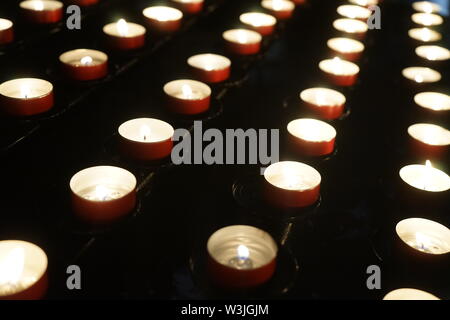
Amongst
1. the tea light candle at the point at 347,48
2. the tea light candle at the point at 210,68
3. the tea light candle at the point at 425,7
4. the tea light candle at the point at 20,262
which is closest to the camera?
the tea light candle at the point at 20,262

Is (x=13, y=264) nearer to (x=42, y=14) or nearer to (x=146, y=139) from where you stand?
(x=146, y=139)

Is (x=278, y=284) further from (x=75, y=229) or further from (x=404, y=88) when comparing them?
(x=404, y=88)

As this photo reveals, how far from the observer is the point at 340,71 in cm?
213

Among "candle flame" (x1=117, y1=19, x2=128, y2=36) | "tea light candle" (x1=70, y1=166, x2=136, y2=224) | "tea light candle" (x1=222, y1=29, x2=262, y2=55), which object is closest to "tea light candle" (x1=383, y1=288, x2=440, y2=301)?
"tea light candle" (x1=70, y1=166, x2=136, y2=224)

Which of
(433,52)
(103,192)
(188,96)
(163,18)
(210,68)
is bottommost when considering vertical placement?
(103,192)

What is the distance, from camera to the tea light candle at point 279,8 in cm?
259

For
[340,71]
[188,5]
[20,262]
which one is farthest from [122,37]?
[20,262]

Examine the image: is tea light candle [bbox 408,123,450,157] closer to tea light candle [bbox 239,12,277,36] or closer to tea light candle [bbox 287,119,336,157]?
tea light candle [bbox 287,119,336,157]

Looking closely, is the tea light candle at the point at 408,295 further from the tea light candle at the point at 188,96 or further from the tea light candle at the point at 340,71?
the tea light candle at the point at 340,71

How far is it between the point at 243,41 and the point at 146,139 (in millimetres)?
989

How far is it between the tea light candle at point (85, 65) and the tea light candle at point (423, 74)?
1.36 meters

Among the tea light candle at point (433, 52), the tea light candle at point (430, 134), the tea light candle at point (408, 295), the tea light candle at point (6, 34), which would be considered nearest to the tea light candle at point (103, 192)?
the tea light candle at point (408, 295)
